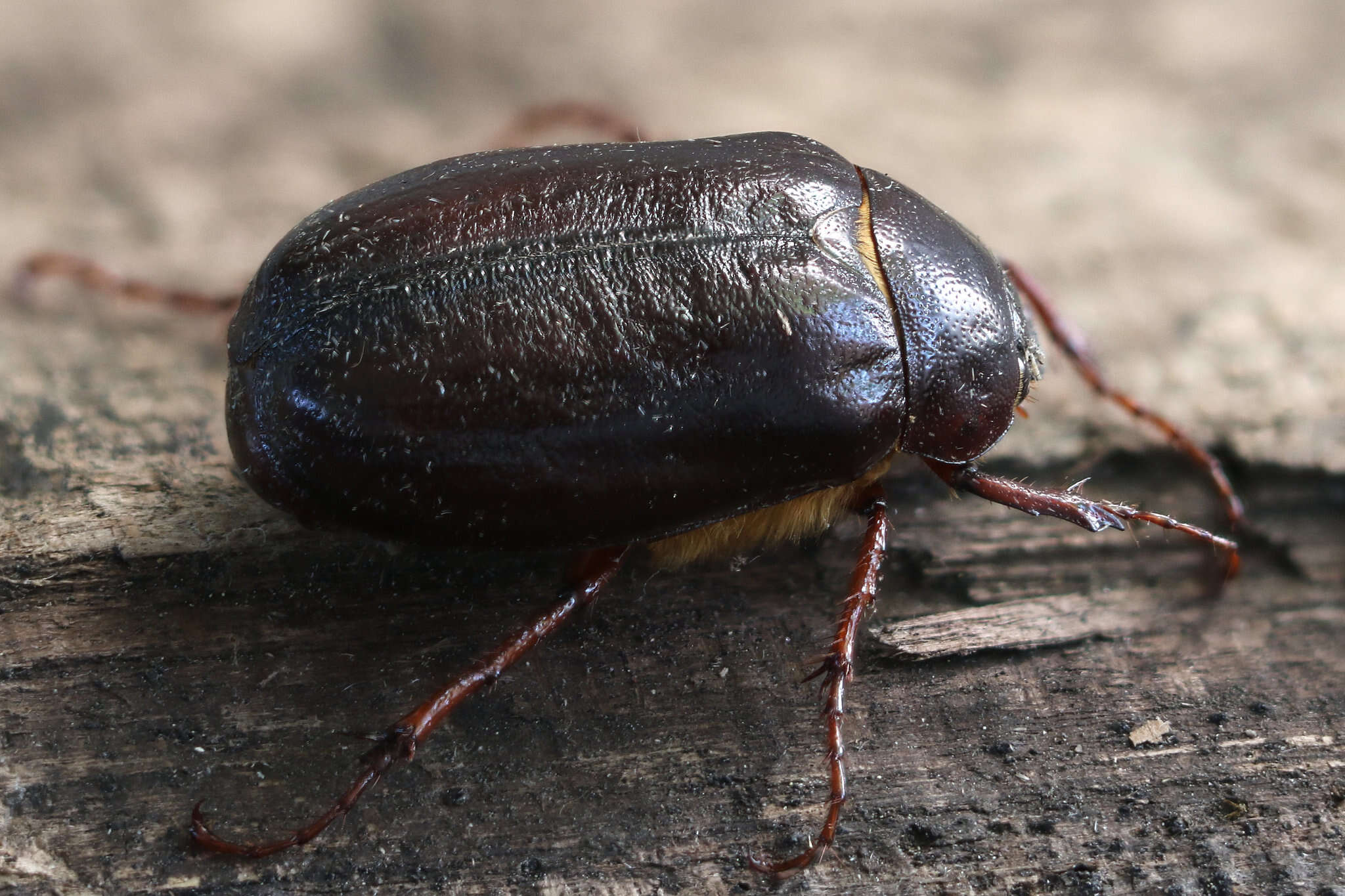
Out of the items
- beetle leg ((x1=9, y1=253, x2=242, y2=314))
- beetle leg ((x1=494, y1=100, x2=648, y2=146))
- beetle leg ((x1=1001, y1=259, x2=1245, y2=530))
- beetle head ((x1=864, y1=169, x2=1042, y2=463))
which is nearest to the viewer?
beetle head ((x1=864, y1=169, x2=1042, y2=463))

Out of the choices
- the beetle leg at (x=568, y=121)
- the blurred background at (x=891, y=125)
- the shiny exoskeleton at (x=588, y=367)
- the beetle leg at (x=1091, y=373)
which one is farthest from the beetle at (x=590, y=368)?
the beetle leg at (x=568, y=121)

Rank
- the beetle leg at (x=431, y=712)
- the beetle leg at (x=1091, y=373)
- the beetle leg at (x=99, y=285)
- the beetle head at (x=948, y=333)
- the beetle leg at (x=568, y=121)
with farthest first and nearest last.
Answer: the beetle leg at (x=568, y=121) < the beetle leg at (x=99, y=285) < the beetle leg at (x=1091, y=373) < the beetle head at (x=948, y=333) < the beetle leg at (x=431, y=712)

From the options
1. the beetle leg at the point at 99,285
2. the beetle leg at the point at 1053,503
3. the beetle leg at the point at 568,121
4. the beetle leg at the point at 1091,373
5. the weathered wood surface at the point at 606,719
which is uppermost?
the beetle leg at the point at 568,121

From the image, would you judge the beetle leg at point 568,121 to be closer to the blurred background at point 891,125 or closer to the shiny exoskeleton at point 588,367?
the blurred background at point 891,125

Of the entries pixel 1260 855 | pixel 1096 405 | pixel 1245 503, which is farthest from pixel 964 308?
pixel 1260 855

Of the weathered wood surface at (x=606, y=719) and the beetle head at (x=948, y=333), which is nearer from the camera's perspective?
the weathered wood surface at (x=606, y=719)

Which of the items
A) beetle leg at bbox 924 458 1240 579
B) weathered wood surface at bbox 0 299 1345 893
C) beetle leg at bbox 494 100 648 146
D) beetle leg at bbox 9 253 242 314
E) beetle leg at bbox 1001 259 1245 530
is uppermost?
beetle leg at bbox 494 100 648 146

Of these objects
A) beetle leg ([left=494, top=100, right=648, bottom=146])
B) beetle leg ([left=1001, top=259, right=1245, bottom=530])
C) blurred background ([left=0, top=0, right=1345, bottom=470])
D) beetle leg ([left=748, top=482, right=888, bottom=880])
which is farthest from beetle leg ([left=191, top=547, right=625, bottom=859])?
beetle leg ([left=494, top=100, right=648, bottom=146])

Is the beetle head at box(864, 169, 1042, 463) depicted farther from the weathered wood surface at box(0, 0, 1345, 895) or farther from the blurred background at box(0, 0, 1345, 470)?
the blurred background at box(0, 0, 1345, 470)

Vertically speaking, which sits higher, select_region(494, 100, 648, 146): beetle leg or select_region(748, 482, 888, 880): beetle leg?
select_region(494, 100, 648, 146): beetle leg
